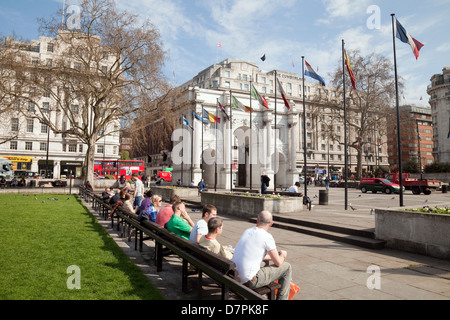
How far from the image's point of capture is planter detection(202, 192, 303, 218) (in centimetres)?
1209

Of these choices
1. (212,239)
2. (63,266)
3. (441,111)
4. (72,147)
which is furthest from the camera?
(441,111)

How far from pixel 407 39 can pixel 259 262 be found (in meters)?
12.6

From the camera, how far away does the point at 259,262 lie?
3611mm

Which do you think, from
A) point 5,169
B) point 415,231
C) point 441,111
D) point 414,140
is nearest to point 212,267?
point 415,231

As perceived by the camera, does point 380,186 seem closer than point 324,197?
No

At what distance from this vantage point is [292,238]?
848 cm

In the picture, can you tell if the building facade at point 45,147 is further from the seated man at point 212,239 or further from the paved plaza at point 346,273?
the seated man at point 212,239

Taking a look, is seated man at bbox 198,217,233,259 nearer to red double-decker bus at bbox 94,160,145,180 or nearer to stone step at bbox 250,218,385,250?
stone step at bbox 250,218,385,250

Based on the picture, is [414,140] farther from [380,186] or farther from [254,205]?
[254,205]

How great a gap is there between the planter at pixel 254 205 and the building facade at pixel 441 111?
6422 centimetres

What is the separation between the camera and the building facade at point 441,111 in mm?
61719

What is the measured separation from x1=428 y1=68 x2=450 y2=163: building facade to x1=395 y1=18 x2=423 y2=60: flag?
61.6 metres
